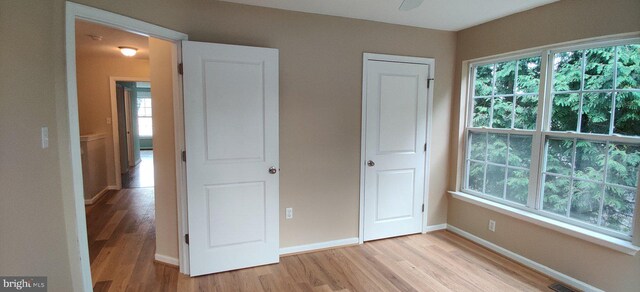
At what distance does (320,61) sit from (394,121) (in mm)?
1001

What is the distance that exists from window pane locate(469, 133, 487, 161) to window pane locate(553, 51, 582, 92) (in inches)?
32.4

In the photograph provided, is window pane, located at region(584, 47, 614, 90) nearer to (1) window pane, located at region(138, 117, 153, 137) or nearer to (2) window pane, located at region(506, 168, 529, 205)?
(2) window pane, located at region(506, 168, 529, 205)

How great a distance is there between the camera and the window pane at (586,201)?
95.2 inches

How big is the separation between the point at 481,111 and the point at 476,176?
0.70 metres

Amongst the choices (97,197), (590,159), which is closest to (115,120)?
(97,197)

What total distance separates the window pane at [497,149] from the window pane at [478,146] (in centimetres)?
7

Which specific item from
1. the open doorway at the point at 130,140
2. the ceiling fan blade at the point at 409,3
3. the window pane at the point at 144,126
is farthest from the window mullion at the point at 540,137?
the window pane at the point at 144,126

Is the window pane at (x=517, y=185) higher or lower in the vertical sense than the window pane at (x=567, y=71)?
lower

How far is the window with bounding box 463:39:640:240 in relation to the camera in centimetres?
226

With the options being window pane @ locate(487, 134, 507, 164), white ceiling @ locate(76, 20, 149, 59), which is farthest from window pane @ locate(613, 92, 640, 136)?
white ceiling @ locate(76, 20, 149, 59)

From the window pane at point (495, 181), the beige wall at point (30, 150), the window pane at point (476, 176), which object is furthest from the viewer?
the window pane at point (476, 176)

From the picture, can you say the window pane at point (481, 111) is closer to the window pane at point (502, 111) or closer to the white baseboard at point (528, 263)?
the window pane at point (502, 111)

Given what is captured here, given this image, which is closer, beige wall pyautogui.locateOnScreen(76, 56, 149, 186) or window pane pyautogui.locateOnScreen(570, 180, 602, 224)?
window pane pyautogui.locateOnScreen(570, 180, 602, 224)

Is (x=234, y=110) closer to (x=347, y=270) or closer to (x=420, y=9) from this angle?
(x=347, y=270)
